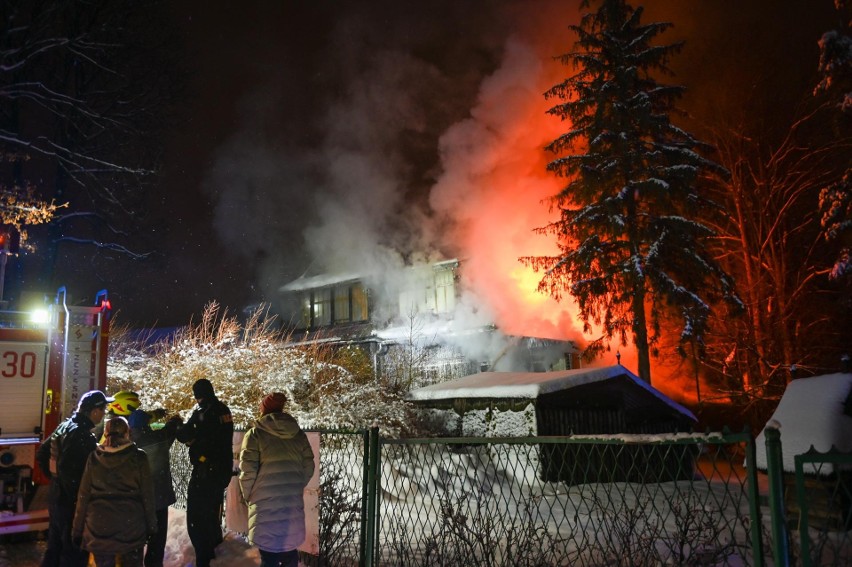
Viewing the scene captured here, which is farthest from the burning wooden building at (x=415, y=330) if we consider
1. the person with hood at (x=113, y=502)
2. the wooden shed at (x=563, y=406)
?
the person with hood at (x=113, y=502)

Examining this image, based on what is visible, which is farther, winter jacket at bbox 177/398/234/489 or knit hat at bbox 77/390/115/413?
winter jacket at bbox 177/398/234/489

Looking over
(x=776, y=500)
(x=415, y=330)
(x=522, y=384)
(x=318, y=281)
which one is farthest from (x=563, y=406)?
(x=318, y=281)

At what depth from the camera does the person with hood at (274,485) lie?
4824mm

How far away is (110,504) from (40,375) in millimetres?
4316

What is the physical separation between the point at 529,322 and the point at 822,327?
11.3 meters

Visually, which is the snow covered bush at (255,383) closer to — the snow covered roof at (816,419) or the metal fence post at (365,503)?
the metal fence post at (365,503)

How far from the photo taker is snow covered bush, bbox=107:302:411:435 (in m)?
12.9

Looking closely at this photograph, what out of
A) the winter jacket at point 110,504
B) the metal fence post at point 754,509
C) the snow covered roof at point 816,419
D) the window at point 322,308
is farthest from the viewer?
the window at point 322,308

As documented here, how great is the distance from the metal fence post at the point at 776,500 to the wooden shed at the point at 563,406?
1002 centimetres

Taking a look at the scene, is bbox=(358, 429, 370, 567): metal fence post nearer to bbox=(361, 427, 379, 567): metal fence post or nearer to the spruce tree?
bbox=(361, 427, 379, 567): metal fence post

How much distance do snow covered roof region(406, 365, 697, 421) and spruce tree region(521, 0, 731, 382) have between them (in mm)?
4219

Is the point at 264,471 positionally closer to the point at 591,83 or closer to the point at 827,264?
the point at 591,83

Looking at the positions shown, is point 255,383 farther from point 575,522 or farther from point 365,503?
point 575,522

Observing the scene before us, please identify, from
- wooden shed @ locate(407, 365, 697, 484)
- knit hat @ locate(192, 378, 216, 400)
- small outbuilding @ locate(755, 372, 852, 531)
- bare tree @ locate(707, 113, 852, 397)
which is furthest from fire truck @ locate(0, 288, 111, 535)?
bare tree @ locate(707, 113, 852, 397)
